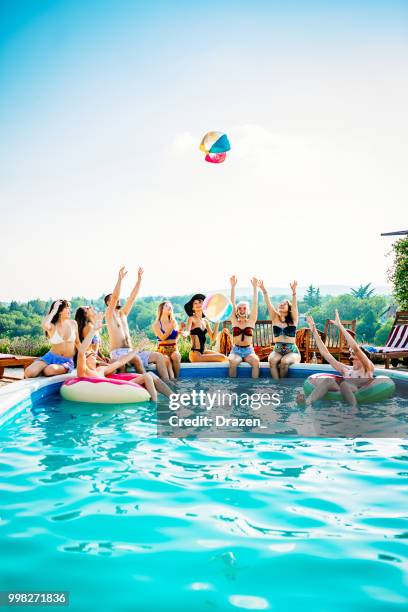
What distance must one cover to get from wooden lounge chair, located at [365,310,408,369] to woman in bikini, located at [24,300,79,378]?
6411 millimetres

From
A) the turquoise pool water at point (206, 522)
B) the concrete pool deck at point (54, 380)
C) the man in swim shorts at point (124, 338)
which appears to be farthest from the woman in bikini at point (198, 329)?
the turquoise pool water at point (206, 522)

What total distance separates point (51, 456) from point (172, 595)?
2425 millimetres

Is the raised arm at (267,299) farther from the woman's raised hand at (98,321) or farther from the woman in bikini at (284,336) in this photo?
the woman's raised hand at (98,321)

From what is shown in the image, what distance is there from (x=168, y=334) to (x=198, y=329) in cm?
101

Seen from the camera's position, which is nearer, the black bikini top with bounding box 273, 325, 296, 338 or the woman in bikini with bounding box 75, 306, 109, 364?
the woman in bikini with bounding box 75, 306, 109, 364

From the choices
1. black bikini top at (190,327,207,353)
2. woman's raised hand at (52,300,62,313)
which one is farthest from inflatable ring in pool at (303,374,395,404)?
woman's raised hand at (52,300,62,313)

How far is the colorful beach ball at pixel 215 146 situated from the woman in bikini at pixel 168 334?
114 inches

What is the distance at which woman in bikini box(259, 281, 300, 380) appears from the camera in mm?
8758

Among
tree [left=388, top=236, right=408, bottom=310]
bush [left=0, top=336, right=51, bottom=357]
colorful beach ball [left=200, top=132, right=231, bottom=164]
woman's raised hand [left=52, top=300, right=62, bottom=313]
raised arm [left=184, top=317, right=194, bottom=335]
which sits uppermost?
colorful beach ball [left=200, top=132, right=231, bottom=164]

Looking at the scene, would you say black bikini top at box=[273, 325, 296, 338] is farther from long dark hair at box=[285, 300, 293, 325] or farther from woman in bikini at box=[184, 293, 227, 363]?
woman in bikini at box=[184, 293, 227, 363]

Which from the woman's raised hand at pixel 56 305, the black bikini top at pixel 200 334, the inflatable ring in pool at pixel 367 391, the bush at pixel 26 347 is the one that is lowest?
the inflatable ring in pool at pixel 367 391

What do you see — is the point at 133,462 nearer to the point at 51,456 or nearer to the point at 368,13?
the point at 51,456

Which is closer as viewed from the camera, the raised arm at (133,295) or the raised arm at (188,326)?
the raised arm at (133,295)

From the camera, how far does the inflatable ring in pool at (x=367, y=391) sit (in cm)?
662
